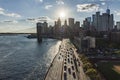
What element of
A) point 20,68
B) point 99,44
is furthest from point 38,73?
point 99,44

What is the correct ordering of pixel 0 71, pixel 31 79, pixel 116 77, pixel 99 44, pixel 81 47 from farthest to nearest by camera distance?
pixel 99 44 < pixel 81 47 < pixel 0 71 < pixel 116 77 < pixel 31 79

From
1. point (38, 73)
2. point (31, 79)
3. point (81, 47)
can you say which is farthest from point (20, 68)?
point (81, 47)

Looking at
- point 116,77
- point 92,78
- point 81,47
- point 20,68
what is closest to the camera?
point 92,78

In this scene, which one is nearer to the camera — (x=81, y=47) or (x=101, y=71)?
(x=101, y=71)

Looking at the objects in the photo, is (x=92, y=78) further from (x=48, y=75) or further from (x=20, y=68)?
(x=20, y=68)

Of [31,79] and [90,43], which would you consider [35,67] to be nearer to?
[31,79]

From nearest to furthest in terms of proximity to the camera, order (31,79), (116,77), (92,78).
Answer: (92,78)
(31,79)
(116,77)

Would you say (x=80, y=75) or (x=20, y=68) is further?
(x=20, y=68)

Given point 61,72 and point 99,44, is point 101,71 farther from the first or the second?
point 99,44

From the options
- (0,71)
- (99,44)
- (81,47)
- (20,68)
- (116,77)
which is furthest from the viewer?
(99,44)
